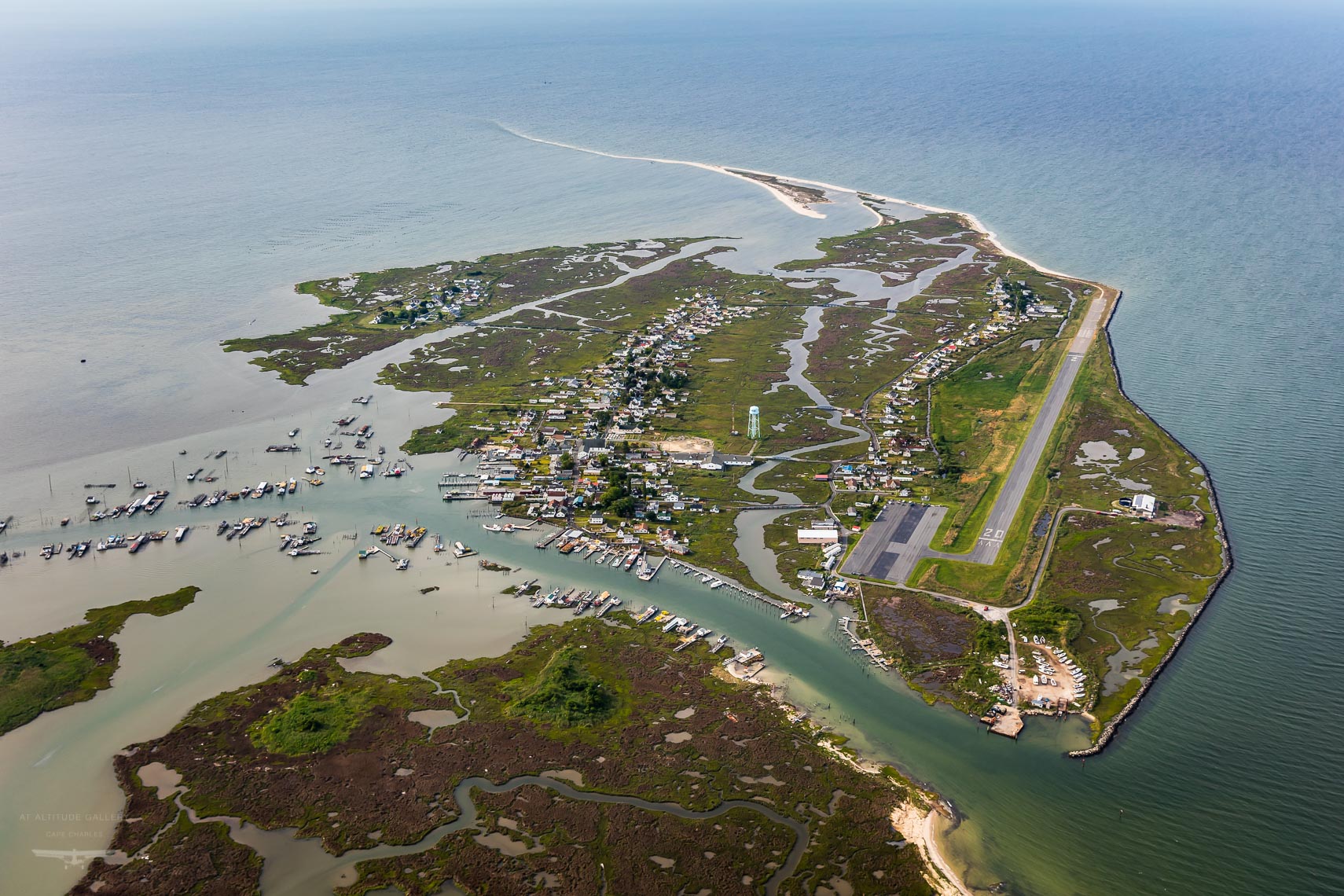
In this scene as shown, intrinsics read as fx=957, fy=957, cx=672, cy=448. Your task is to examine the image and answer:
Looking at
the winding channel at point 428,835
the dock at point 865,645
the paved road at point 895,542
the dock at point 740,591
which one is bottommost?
the winding channel at point 428,835

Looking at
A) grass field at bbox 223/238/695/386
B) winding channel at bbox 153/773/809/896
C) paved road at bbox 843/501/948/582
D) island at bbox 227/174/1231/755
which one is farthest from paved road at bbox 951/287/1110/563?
grass field at bbox 223/238/695/386

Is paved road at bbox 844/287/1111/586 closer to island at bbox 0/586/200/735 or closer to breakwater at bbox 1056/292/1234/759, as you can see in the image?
breakwater at bbox 1056/292/1234/759

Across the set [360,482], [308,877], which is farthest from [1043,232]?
[308,877]

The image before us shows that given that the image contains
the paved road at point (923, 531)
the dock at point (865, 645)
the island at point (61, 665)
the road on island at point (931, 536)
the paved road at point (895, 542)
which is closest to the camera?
the island at point (61, 665)

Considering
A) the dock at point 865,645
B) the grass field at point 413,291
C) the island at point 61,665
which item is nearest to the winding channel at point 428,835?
the island at point 61,665

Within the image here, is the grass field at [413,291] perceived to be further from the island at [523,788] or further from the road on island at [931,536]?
the road on island at [931,536]

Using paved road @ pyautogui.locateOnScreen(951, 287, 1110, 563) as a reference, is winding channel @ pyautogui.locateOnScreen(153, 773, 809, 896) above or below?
below
